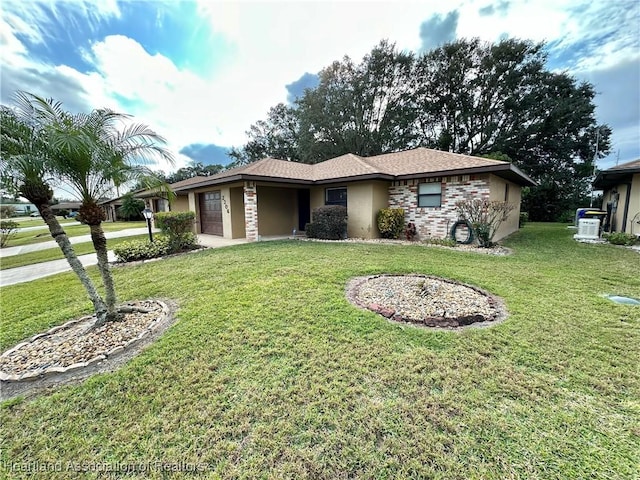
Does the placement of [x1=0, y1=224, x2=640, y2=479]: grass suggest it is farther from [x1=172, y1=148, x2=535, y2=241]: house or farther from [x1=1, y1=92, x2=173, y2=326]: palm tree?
[x1=172, y1=148, x2=535, y2=241]: house

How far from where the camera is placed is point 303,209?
14.3 metres

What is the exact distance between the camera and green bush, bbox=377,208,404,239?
10.9 metres

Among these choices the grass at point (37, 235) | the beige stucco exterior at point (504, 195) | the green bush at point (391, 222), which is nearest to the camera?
the beige stucco exterior at point (504, 195)

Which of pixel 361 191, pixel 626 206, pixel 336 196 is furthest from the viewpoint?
pixel 336 196

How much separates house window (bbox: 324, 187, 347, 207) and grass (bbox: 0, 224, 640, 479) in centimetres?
823

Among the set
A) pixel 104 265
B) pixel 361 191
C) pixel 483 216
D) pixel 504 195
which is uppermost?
pixel 361 191

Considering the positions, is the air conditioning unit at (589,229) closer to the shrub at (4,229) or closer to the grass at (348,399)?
the grass at (348,399)

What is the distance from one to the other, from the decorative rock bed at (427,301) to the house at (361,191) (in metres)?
5.72

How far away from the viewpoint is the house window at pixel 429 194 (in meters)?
10.4

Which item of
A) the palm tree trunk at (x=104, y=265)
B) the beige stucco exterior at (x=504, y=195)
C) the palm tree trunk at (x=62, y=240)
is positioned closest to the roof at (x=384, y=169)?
the beige stucco exterior at (x=504, y=195)

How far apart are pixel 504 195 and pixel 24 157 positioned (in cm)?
1385

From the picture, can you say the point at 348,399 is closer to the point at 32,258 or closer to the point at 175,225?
the point at 175,225

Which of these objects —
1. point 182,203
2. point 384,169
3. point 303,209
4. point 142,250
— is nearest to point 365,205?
point 384,169

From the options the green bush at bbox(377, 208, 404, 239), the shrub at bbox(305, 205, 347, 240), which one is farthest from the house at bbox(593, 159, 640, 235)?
the shrub at bbox(305, 205, 347, 240)
